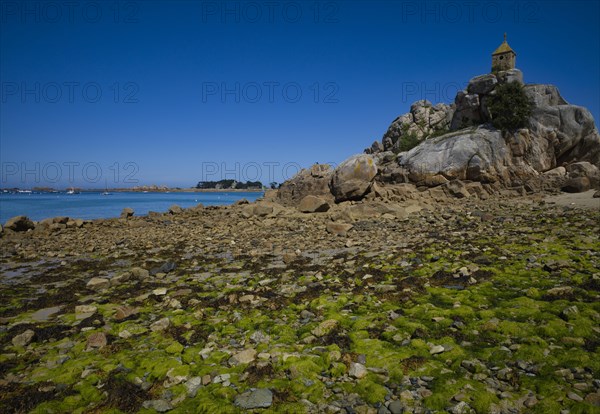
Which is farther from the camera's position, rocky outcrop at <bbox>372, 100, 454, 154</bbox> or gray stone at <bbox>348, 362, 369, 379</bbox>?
rocky outcrop at <bbox>372, 100, 454, 154</bbox>

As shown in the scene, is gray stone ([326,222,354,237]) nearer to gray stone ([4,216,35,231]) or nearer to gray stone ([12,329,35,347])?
gray stone ([12,329,35,347])

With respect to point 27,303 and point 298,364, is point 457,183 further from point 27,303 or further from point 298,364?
point 27,303

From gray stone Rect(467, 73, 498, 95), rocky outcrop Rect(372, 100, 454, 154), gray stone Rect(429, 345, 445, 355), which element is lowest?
gray stone Rect(429, 345, 445, 355)

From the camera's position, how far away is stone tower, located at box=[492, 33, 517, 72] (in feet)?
160

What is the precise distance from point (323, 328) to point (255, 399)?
2480mm

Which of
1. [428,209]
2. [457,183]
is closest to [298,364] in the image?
[428,209]

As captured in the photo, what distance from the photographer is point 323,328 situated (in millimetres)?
6957

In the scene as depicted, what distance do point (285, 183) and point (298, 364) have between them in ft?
97.1

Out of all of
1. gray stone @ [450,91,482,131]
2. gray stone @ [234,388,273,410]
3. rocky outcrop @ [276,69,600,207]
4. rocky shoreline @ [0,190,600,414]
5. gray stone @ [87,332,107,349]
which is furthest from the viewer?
gray stone @ [450,91,482,131]

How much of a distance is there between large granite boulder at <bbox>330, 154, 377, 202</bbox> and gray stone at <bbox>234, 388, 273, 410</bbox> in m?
24.4

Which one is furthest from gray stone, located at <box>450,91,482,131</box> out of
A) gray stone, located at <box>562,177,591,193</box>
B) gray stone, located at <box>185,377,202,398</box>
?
gray stone, located at <box>185,377,202,398</box>

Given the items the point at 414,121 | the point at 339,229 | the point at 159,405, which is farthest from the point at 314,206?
the point at 414,121

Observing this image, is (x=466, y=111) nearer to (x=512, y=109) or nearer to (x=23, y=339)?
(x=512, y=109)

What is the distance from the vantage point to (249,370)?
5.57 m
